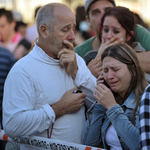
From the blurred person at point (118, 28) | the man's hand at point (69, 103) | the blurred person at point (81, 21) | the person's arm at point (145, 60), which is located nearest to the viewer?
the man's hand at point (69, 103)

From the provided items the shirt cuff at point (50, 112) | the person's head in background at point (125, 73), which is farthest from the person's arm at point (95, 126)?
the shirt cuff at point (50, 112)

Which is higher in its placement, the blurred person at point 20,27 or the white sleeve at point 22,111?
the white sleeve at point 22,111

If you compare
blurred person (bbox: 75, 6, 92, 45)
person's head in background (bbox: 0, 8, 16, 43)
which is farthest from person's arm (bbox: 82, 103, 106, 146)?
person's head in background (bbox: 0, 8, 16, 43)

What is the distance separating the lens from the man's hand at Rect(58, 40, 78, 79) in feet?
8.30

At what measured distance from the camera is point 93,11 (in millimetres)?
3744

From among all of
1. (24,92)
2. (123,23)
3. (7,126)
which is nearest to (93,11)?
(123,23)

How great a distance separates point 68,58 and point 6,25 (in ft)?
12.2

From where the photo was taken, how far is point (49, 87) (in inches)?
97.0

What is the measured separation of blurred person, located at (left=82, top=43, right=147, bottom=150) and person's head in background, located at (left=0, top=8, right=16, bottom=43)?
385cm

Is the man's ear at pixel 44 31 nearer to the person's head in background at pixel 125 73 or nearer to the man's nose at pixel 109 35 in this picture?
the person's head in background at pixel 125 73

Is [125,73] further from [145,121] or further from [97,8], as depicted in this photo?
[97,8]

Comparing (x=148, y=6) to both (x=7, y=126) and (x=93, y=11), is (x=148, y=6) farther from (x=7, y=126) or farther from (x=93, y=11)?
(x=7, y=126)

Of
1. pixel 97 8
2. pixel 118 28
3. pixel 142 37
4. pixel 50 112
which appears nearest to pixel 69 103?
pixel 50 112

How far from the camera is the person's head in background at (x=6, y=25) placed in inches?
228
